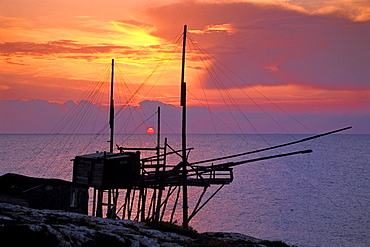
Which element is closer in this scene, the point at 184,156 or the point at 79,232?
the point at 79,232

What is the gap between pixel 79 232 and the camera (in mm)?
19688

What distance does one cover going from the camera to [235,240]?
30672 millimetres

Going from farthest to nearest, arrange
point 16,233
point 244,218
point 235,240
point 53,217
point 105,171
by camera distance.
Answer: point 244,218 → point 105,171 → point 235,240 → point 53,217 → point 16,233

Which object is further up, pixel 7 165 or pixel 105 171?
pixel 105 171

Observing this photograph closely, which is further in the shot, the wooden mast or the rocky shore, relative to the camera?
the wooden mast

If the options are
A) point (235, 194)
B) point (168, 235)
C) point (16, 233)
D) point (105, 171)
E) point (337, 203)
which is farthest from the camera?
point (235, 194)

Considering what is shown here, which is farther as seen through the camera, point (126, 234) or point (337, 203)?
point (337, 203)

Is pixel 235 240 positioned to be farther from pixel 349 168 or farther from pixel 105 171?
pixel 349 168

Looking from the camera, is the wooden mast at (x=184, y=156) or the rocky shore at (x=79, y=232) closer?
the rocky shore at (x=79, y=232)

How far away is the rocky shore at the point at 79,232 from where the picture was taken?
17.5m

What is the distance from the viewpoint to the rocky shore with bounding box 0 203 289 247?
57.4ft

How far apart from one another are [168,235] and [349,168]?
478 feet

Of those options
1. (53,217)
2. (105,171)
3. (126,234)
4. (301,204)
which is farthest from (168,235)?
(301,204)

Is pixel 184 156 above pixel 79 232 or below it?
above
